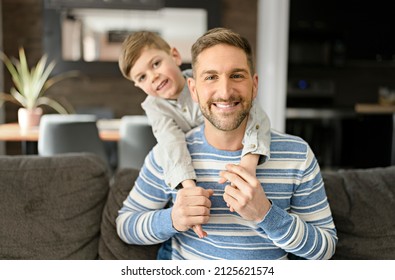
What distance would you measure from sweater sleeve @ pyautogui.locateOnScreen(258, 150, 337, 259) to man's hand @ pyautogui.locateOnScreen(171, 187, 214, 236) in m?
0.12

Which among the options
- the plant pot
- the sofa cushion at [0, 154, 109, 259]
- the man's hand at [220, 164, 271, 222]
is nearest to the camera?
the man's hand at [220, 164, 271, 222]

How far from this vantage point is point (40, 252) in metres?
1.17

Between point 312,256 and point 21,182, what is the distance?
79cm

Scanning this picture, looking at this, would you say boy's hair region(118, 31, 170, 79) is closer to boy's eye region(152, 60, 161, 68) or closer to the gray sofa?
boy's eye region(152, 60, 161, 68)

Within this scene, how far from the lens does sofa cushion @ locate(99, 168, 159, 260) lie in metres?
1.18

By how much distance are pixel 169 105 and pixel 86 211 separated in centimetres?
41

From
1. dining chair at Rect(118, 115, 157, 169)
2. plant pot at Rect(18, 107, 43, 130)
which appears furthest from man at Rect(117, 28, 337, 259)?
plant pot at Rect(18, 107, 43, 130)

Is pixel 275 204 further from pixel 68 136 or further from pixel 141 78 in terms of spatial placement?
pixel 68 136

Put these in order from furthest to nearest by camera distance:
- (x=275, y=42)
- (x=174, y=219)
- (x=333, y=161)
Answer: (x=333, y=161)
(x=275, y=42)
(x=174, y=219)

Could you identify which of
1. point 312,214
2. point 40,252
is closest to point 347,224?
point 312,214

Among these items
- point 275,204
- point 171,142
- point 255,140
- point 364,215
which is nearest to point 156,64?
point 171,142

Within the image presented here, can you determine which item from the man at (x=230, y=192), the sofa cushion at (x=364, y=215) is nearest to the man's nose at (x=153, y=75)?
the man at (x=230, y=192)

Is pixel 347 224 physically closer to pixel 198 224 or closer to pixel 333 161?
pixel 198 224
